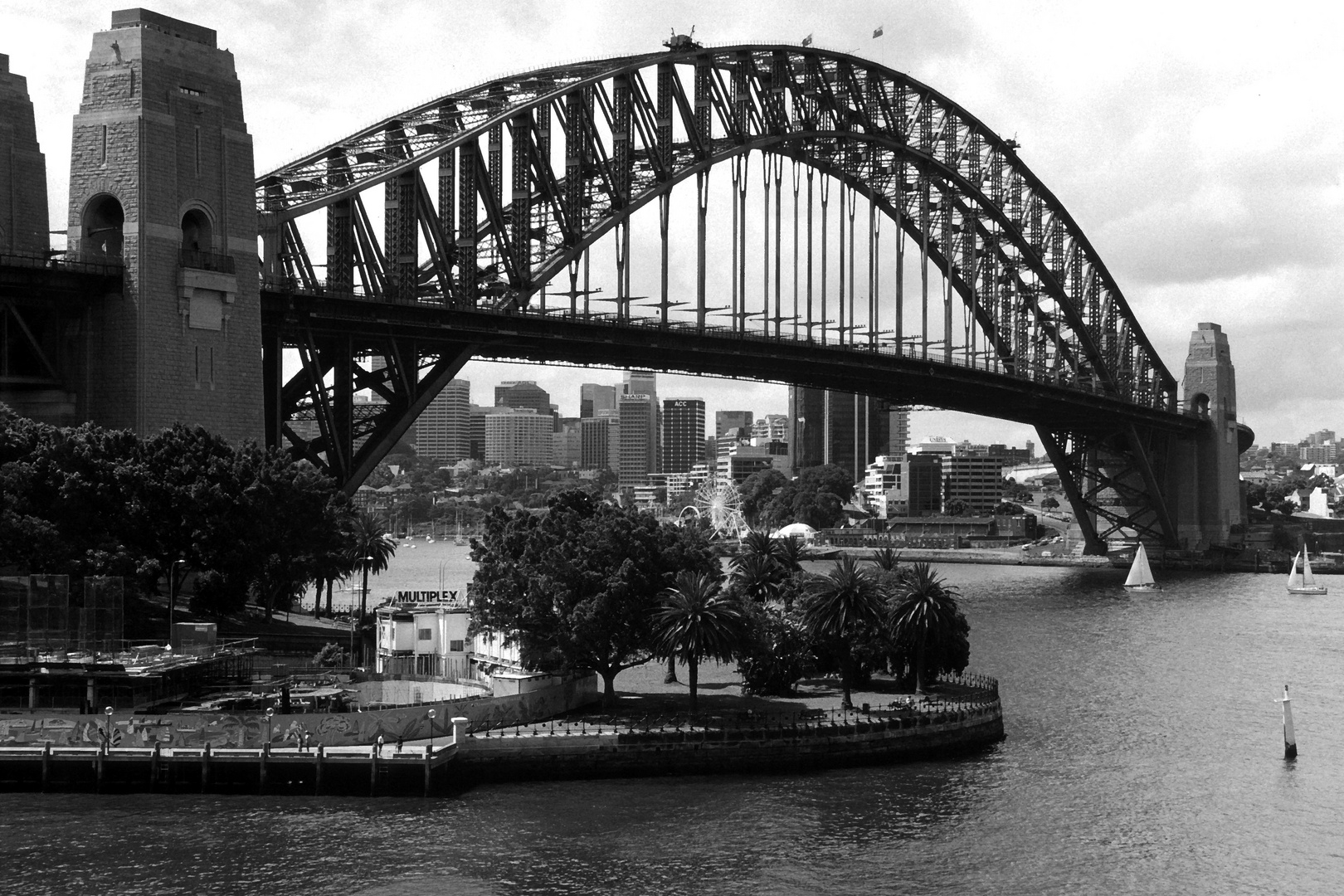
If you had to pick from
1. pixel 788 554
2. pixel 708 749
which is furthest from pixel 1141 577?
pixel 708 749

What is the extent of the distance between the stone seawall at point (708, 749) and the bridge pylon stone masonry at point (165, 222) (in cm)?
2559

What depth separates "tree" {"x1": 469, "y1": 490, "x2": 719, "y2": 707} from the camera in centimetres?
6053

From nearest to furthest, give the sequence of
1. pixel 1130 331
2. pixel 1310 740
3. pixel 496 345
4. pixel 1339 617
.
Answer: pixel 1310 740, pixel 496 345, pixel 1339 617, pixel 1130 331

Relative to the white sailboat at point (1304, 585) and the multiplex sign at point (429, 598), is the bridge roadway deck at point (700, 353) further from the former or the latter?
the white sailboat at point (1304, 585)

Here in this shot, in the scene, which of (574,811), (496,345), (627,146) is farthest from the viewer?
(627,146)

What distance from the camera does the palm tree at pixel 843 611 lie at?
65188 mm

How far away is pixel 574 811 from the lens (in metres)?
51.4

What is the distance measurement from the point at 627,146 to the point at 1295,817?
66.4 meters

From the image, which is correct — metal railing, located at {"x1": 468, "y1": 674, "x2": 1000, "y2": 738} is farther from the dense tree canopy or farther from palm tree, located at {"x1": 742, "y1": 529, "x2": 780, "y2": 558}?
the dense tree canopy

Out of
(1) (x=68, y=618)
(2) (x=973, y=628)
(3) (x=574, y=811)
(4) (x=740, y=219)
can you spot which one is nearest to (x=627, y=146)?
(4) (x=740, y=219)

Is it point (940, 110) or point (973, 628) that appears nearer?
point (973, 628)

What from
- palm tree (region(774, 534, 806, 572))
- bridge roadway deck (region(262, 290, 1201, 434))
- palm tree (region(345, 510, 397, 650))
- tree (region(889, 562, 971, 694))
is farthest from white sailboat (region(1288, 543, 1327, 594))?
tree (region(889, 562, 971, 694))

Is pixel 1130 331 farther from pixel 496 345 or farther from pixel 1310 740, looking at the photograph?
pixel 1310 740

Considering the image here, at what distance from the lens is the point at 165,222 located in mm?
72938
